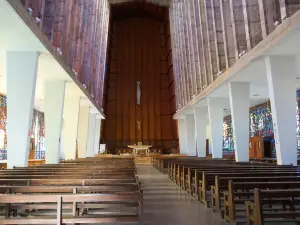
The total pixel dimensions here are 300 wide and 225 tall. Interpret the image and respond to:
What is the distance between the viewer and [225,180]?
538 cm

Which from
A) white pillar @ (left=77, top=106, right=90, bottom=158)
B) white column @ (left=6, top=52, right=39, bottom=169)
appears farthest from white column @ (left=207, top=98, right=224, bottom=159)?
white column @ (left=6, top=52, right=39, bottom=169)

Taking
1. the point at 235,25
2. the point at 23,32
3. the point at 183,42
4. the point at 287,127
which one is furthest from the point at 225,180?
the point at 183,42

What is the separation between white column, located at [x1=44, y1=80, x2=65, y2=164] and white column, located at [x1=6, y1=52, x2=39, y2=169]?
3199mm

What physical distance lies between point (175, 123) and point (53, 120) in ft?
62.3

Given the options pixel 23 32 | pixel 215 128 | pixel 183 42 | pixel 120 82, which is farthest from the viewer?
pixel 120 82

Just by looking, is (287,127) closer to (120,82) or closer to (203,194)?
(203,194)

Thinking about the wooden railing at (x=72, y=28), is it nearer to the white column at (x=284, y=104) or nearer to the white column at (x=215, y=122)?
the white column at (x=284, y=104)

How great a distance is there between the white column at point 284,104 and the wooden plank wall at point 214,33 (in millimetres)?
1046

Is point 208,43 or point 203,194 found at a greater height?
point 208,43

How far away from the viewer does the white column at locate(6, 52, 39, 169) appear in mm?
8805

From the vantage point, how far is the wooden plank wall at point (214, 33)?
9.01 meters

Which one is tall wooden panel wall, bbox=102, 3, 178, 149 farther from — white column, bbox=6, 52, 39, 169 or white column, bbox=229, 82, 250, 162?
white column, bbox=6, 52, 39, 169

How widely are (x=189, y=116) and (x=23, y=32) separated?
1797 cm

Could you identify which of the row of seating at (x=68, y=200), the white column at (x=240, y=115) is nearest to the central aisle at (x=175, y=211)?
the row of seating at (x=68, y=200)
